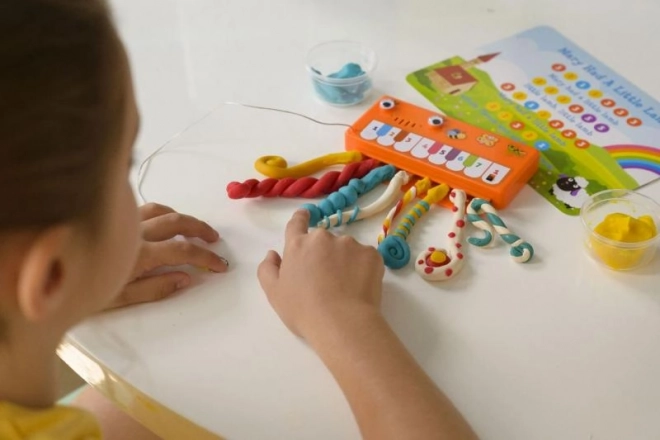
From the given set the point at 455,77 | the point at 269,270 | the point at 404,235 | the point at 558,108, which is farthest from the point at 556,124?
the point at 269,270

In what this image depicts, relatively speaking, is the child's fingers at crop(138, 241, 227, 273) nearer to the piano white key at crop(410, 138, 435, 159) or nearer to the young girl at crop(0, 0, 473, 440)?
the young girl at crop(0, 0, 473, 440)

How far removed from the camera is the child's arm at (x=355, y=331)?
56 centimetres

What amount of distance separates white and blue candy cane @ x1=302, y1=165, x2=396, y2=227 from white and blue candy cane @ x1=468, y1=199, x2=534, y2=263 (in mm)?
91

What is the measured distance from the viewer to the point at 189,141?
83 cm

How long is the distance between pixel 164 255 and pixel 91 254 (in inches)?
8.0

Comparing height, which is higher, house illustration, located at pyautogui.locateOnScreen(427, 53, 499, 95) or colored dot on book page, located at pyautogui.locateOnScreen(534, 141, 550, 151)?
house illustration, located at pyautogui.locateOnScreen(427, 53, 499, 95)

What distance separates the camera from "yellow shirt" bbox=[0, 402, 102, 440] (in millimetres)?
497

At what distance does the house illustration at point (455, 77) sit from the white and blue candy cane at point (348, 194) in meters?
0.16

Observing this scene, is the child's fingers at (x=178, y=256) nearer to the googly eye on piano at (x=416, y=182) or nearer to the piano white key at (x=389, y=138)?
the googly eye on piano at (x=416, y=182)

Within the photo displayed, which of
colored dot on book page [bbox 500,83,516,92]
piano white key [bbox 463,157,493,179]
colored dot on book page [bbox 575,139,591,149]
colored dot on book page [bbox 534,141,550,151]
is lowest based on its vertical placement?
colored dot on book page [bbox 534,141,550,151]

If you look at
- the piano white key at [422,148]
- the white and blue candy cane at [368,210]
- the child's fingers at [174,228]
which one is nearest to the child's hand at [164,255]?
the child's fingers at [174,228]

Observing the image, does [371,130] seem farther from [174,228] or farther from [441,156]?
[174,228]

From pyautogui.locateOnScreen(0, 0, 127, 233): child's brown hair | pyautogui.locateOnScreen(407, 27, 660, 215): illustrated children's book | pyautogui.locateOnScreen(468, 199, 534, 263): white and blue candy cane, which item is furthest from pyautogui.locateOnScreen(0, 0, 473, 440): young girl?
pyautogui.locateOnScreen(407, 27, 660, 215): illustrated children's book

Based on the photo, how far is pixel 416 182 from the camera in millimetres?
761
